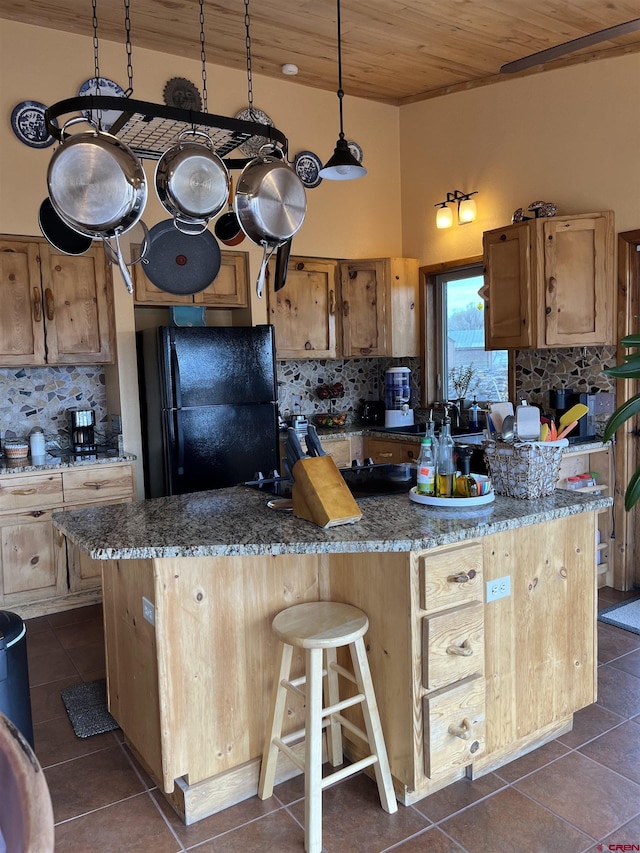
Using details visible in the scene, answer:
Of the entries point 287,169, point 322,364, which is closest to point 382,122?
point 322,364

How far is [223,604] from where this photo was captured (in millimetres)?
2199

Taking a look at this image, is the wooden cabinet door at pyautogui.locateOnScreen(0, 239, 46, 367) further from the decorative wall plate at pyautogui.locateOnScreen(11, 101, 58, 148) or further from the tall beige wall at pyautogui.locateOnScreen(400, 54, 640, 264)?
the tall beige wall at pyautogui.locateOnScreen(400, 54, 640, 264)

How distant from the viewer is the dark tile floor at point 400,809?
2.03 meters

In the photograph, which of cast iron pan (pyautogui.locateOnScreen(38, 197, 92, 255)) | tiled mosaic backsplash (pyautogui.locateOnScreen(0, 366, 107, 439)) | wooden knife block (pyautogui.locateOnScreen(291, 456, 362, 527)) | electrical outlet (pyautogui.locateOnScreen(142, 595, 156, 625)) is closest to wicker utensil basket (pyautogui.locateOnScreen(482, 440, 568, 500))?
wooden knife block (pyautogui.locateOnScreen(291, 456, 362, 527))

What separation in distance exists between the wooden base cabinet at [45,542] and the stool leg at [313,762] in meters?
2.28

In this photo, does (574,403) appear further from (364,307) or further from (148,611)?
(148,611)

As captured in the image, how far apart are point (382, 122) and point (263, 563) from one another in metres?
4.17

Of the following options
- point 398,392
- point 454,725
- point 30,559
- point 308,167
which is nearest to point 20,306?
point 30,559

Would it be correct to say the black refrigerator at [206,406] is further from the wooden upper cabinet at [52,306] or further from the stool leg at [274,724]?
the stool leg at [274,724]

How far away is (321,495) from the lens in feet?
7.01

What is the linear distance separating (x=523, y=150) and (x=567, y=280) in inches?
40.6

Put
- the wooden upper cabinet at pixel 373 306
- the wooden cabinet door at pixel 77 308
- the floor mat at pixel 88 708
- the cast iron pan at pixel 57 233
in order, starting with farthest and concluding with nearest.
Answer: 1. the wooden upper cabinet at pixel 373 306
2. the wooden cabinet door at pixel 77 308
3. the floor mat at pixel 88 708
4. the cast iron pan at pixel 57 233

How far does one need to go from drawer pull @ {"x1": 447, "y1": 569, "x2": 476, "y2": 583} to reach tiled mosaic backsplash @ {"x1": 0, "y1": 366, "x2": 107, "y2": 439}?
3.16 metres

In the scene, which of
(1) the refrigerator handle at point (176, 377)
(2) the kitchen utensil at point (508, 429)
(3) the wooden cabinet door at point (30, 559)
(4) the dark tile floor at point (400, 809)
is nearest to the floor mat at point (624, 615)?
(4) the dark tile floor at point (400, 809)
